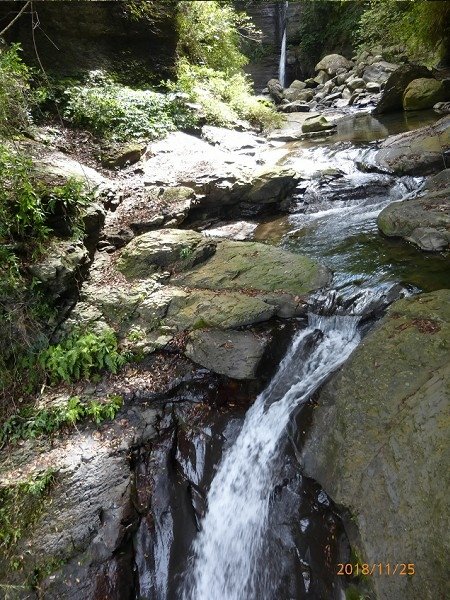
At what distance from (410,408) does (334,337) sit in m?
1.71

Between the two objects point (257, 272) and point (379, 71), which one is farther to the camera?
point (379, 71)

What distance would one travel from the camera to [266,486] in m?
4.09

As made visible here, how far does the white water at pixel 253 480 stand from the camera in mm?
3854

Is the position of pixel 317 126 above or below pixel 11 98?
below

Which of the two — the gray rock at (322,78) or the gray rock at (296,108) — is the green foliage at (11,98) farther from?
the gray rock at (322,78)

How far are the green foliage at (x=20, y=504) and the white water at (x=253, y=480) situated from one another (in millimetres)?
1793

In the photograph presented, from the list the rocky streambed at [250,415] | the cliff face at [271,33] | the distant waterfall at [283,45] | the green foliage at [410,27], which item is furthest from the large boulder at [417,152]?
the cliff face at [271,33]

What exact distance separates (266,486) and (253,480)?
0.56 feet

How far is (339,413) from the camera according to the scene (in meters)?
3.80

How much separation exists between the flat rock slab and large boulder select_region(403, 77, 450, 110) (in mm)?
12287

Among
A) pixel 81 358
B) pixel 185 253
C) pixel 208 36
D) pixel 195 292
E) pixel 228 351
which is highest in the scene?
pixel 208 36

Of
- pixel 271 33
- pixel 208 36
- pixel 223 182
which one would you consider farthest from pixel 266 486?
pixel 271 33

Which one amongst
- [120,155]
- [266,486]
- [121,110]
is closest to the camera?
[266,486]

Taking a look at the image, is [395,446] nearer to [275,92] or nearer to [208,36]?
[208,36]
